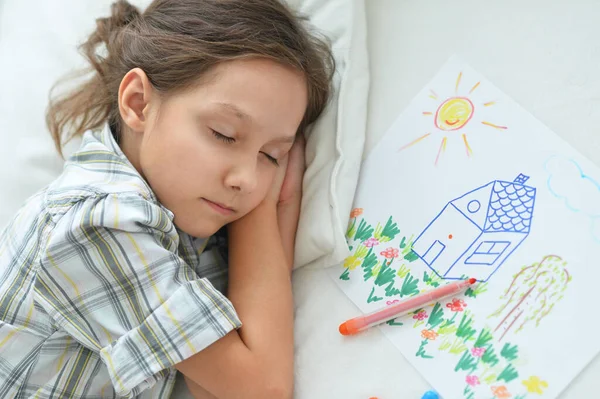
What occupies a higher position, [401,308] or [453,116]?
[453,116]

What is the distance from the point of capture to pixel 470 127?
95cm

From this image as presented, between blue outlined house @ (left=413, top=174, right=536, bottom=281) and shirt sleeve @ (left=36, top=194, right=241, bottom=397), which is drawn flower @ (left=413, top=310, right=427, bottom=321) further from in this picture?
shirt sleeve @ (left=36, top=194, right=241, bottom=397)

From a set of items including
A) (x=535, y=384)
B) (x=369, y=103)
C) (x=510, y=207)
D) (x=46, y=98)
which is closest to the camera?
(x=535, y=384)

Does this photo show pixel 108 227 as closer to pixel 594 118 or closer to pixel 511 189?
pixel 511 189

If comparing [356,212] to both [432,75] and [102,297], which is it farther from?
[102,297]

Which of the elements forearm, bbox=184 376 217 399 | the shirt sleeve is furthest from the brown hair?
forearm, bbox=184 376 217 399

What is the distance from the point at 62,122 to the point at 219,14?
0.40 m

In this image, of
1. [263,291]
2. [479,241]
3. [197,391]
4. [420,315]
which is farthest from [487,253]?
[197,391]

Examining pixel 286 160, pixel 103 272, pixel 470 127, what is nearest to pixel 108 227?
pixel 103 272

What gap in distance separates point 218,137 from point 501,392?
0.51m

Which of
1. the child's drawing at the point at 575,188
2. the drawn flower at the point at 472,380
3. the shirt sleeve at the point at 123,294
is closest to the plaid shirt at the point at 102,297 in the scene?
the shirt sleeve at the point at 123,294

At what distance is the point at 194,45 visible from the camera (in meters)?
0.92

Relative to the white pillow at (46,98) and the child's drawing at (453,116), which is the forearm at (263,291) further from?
the child's drawing at (453,116)

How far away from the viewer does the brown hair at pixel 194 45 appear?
92 cm
